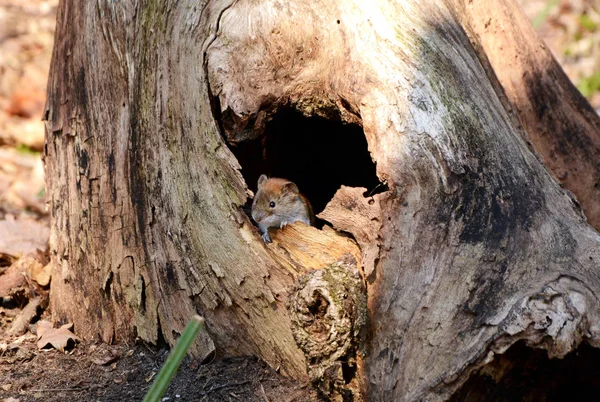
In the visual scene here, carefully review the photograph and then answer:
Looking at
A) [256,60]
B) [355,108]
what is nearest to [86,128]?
[256,60]

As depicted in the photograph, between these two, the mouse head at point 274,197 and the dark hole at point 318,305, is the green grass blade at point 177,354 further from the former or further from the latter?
the mouse head at point 274,197

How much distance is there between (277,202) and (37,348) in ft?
5.77

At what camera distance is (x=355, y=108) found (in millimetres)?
3279

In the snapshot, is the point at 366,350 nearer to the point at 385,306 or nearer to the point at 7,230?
the point at 385,306

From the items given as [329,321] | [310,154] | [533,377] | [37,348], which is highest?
[310,154]

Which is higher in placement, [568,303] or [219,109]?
[219,109]

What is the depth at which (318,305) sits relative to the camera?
2861 millimetres

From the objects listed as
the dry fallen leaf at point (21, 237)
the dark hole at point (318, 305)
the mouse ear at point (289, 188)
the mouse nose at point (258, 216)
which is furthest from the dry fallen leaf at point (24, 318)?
the dark hole at point (318, 305)

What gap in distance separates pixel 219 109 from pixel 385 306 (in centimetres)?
125

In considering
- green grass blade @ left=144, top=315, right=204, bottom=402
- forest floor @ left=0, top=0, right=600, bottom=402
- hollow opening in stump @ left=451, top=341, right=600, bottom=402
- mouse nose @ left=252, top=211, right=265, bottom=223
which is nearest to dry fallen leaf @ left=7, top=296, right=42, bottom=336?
forest floor @ left=0, top=0, right=600, bottom=402

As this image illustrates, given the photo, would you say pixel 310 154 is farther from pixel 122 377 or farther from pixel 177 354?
pixel 177 354

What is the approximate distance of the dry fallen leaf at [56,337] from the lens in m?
3.82

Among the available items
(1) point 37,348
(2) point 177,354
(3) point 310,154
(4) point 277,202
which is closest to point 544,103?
(3) point 310,154

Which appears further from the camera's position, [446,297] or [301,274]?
[301,274]
